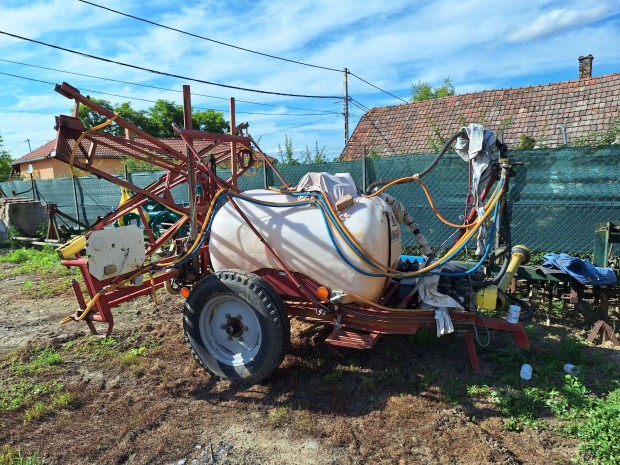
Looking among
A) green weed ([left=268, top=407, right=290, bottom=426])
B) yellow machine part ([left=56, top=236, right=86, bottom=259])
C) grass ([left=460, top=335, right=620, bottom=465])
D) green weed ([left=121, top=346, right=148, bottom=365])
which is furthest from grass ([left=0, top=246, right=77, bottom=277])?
grass ([left=460, top=335, right=620, bottom=465])

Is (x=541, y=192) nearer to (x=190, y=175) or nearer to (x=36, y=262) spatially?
(x=190, y=175)

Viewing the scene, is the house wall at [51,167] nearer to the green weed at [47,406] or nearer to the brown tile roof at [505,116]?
the brown tile roof at [505,116]

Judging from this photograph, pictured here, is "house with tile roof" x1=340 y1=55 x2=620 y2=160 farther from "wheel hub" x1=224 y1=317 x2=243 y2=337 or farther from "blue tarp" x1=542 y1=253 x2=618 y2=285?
"wheel hub" x1=224 y1=317 x2=243 y2=337

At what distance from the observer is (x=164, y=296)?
6.34 m

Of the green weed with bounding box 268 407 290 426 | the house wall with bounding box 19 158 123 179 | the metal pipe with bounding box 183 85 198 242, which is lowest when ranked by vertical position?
the green weed with bounding box 268 407 290 426

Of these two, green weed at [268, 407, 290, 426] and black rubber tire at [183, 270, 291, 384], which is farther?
black rubber tire at [183, 270, 291, 384]

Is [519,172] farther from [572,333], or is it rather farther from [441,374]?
[441,374]

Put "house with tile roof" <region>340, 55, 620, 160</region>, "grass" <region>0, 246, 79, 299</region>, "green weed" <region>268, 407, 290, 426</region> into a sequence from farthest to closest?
1. "house with tile roof" <region>340, 55, 620, 160</region>
2. "grass" <region>0, 246, 79, 299</region>
3. "green weed" <region>268, 407, 290, 426</region>

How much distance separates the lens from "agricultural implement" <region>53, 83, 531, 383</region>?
135 inches

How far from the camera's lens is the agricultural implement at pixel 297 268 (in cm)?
344

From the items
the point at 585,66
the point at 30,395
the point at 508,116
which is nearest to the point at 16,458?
the point at 30,395

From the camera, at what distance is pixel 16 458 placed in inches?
111

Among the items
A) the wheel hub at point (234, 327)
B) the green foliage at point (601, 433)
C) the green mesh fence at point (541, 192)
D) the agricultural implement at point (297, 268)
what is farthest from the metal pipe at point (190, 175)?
the green mesh fence at point (541, 192)

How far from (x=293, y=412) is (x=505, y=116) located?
11.8 meters
